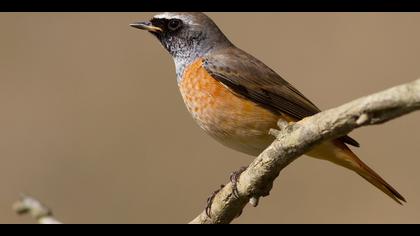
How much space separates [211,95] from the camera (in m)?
4.22

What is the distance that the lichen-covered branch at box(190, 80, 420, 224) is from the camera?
221cm

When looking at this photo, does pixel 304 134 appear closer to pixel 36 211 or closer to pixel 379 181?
pixel 36 211

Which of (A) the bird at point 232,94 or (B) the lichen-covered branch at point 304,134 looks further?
(A) the bird at point 232,94

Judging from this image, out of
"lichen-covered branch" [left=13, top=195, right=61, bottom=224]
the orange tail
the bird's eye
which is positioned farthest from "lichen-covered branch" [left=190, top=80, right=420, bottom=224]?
the bird's eye

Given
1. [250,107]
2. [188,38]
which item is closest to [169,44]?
[188,38]

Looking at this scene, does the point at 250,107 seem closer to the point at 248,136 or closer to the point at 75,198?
the point at 248,136

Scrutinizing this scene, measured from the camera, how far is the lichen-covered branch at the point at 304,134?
221cm

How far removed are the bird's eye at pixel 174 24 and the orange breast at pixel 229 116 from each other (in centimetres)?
57

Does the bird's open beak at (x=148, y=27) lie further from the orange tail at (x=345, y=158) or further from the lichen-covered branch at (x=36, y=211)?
the lichen-covered branch at (x=36, y=211)

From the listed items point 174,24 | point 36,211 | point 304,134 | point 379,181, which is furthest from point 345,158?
point 36,211

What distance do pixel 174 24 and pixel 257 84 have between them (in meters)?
0.74

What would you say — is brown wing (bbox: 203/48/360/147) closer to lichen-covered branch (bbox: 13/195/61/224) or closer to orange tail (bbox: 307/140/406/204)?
orange tail (bbox: 307/140/406/204)

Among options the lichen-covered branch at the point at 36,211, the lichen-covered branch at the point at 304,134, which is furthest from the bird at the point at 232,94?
the lichen-covered branch at the point at 36,211

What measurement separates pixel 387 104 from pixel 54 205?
5357 mm
